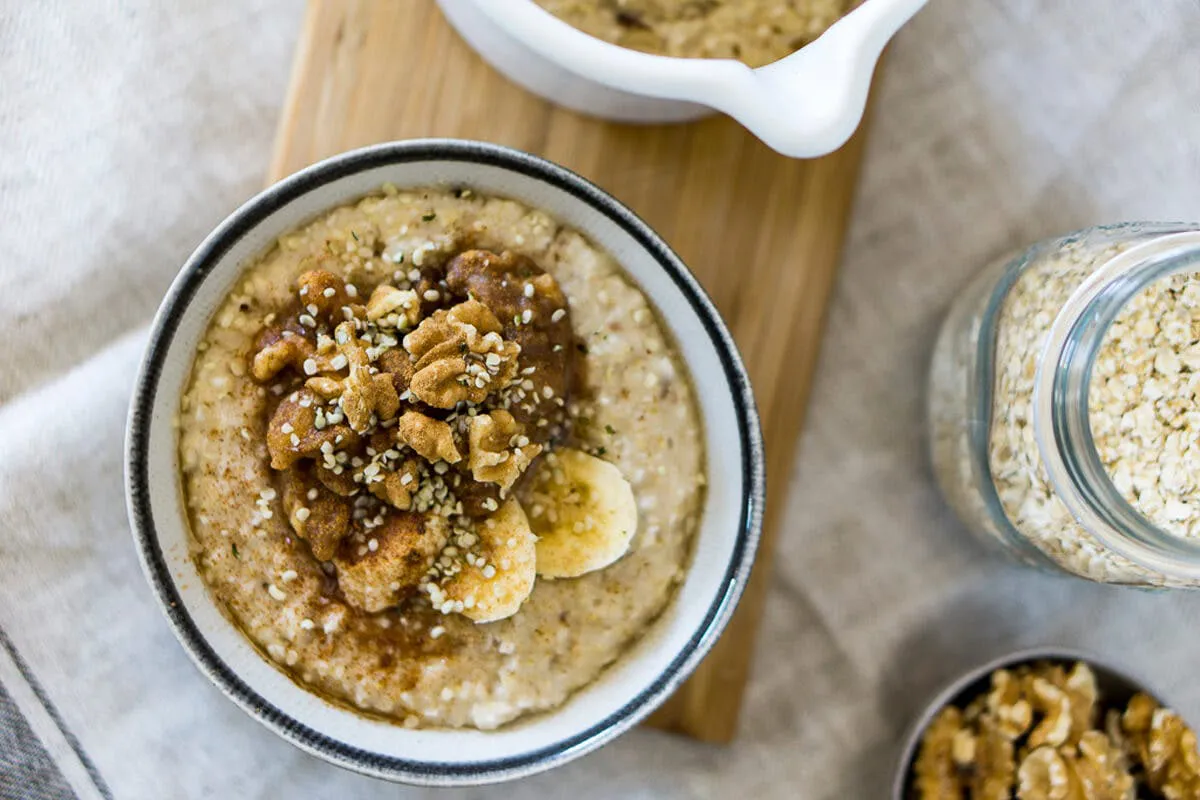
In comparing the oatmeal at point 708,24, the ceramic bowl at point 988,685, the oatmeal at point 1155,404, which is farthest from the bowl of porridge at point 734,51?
the ceramic bowl at point 988,685

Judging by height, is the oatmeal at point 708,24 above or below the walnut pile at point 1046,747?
above

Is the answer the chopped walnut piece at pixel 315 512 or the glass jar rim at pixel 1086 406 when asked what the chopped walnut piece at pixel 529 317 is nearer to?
the chopped walnut piece at pixel 315 512

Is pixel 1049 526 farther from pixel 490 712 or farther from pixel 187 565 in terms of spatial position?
pixel 187 565

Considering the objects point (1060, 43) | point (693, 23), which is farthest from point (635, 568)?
point (1060, 43)

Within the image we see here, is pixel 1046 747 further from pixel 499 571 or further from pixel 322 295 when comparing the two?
pixel 322 295

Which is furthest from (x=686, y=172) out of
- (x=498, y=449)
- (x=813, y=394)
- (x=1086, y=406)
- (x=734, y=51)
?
(x=1086, y=406)

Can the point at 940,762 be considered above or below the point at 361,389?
below

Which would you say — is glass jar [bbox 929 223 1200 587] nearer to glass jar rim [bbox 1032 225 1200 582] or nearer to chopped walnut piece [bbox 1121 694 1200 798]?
glass jar rim [bbox 1032 225 1200 582]

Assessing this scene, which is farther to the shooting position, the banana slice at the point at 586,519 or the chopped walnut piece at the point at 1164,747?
the chopped walnut piece at the point at 1164,747
